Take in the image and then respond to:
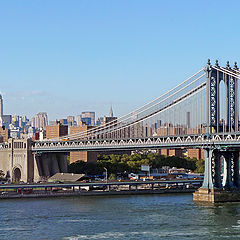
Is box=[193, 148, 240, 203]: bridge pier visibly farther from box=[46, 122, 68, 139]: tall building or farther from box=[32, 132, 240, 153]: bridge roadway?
box=[46, 122, 68, 139]: tall building

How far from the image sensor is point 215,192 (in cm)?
7231

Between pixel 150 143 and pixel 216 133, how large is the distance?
11380mm

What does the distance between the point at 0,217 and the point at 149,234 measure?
15743 millimetres

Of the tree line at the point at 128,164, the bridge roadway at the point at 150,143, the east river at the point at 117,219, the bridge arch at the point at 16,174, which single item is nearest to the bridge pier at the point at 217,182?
the bridge roadway at the point at 150,143

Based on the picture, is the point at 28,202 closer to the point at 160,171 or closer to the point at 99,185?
the point at 99,185

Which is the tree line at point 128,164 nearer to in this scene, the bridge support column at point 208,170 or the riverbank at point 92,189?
the riverbank at point 92,189

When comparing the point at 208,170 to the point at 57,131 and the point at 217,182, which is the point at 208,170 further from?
the point at 57,131

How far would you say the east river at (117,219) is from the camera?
1989 inches

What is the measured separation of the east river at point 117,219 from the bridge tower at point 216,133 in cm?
256

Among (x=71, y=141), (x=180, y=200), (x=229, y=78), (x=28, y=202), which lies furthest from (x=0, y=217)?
(x=71, y=141)

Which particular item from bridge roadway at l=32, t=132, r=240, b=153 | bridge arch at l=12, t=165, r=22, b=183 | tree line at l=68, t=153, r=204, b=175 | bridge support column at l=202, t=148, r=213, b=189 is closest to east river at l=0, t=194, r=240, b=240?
bridge support column at l=202, t=148, r=213, b=189

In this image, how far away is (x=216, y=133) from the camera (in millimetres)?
72125

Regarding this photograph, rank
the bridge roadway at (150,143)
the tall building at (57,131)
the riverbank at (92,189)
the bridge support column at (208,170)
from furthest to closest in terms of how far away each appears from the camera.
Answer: the tall building at (57,131) → the riverbank at (92,189) → the bridge support column at (208,170) → the bridge roadway at (150,143)

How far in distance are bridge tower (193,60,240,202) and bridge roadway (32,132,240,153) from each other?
0.72 metres
